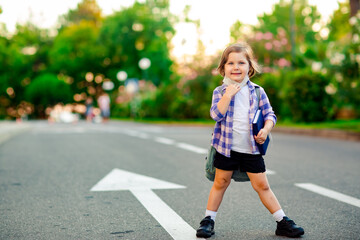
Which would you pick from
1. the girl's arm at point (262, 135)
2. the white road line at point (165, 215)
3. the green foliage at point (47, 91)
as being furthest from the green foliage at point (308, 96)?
the green foliage at point (47, 91)

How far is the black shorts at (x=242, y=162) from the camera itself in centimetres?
335

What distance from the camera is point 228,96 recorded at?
3.28 m

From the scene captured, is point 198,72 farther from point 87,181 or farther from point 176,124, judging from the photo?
point 87,181

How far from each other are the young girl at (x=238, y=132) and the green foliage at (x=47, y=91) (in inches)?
2122

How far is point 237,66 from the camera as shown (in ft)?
11.1

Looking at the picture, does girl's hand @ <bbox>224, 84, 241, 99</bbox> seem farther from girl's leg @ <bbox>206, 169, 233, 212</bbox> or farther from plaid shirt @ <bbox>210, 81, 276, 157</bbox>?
girl's leg @ <bbox>206, 169, 233, 212</bbox>

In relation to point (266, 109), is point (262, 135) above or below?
below

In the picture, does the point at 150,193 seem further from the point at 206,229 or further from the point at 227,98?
the point at 227,98


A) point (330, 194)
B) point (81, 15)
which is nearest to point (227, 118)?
point (330, 194)

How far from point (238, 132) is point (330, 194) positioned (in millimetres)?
2139

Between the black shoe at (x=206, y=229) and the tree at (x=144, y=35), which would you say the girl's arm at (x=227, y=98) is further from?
the tree at (x=144, y=35)

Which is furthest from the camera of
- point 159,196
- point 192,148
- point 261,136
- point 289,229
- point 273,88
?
point 273,88

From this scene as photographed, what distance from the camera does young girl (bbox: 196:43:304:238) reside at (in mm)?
3334

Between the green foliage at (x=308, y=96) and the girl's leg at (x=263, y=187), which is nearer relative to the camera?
the girl's leg at (x=263, y=187)
